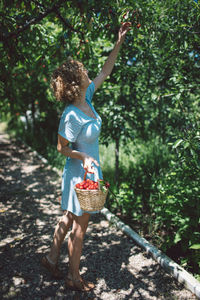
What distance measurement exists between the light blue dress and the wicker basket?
0.16m

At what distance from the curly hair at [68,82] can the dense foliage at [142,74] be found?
15.4 inches

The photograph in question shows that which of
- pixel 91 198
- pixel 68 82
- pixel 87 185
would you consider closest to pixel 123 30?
pixel 68 82

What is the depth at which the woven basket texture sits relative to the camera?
1.91 m

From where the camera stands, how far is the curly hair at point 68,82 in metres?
2.08

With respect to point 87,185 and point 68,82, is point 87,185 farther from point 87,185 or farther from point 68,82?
point 68,82

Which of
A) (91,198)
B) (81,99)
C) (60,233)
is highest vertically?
(81,99)

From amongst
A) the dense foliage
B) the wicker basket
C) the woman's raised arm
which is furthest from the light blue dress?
the dense foliage

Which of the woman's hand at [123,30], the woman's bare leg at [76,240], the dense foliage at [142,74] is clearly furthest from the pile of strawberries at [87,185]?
the woman's hand at [123,30]

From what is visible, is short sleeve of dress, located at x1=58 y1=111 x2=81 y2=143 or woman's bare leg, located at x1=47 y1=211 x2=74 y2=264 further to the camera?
woman's bare leg, located at x1=47 y1=211 x2=74 y2=264

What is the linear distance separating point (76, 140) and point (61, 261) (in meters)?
1.50

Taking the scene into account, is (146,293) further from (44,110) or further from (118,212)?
(44,110)

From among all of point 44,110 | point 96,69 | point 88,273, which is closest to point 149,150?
point 96,69

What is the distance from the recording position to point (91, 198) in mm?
1918

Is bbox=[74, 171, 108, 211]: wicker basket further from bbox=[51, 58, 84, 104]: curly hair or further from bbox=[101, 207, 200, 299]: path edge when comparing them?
bbox=[101, 207, 200, 299]: path edge
